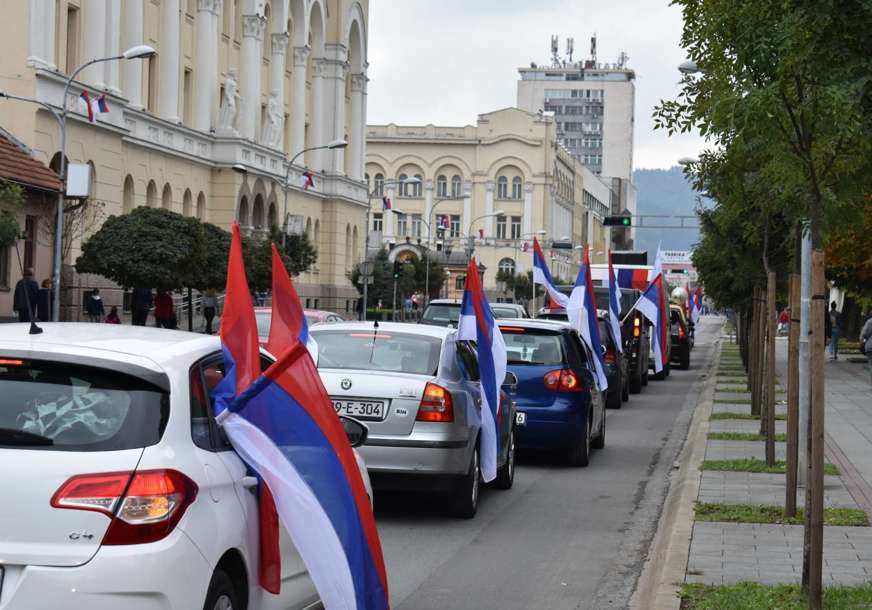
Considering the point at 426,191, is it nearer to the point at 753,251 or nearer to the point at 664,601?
the point at 753,251

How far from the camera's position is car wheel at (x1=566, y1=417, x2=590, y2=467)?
16.0 meters

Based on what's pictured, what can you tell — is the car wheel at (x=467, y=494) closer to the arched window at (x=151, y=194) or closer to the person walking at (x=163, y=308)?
the person walking at (x=163, y=308)

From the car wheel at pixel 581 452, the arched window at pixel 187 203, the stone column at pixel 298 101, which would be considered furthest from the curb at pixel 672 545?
the stone column at pixel 298 101

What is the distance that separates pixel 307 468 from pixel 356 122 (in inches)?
2986

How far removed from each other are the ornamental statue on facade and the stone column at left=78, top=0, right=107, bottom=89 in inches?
A: 559

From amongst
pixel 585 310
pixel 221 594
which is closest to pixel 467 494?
pixel 221 594

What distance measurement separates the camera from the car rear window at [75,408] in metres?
5.15

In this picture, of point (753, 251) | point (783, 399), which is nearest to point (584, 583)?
point (753, 251)

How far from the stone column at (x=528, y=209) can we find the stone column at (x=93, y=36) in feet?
277

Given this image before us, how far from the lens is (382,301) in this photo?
83.4m

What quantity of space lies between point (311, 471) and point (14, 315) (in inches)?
1372

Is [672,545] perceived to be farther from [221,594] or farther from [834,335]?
[834,335]

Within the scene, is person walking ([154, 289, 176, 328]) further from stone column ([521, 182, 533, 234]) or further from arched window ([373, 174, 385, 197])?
arched window ([373, 174, 385, 197])

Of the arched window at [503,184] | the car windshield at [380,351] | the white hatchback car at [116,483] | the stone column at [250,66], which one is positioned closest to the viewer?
the white hatchback car at [116,483]
